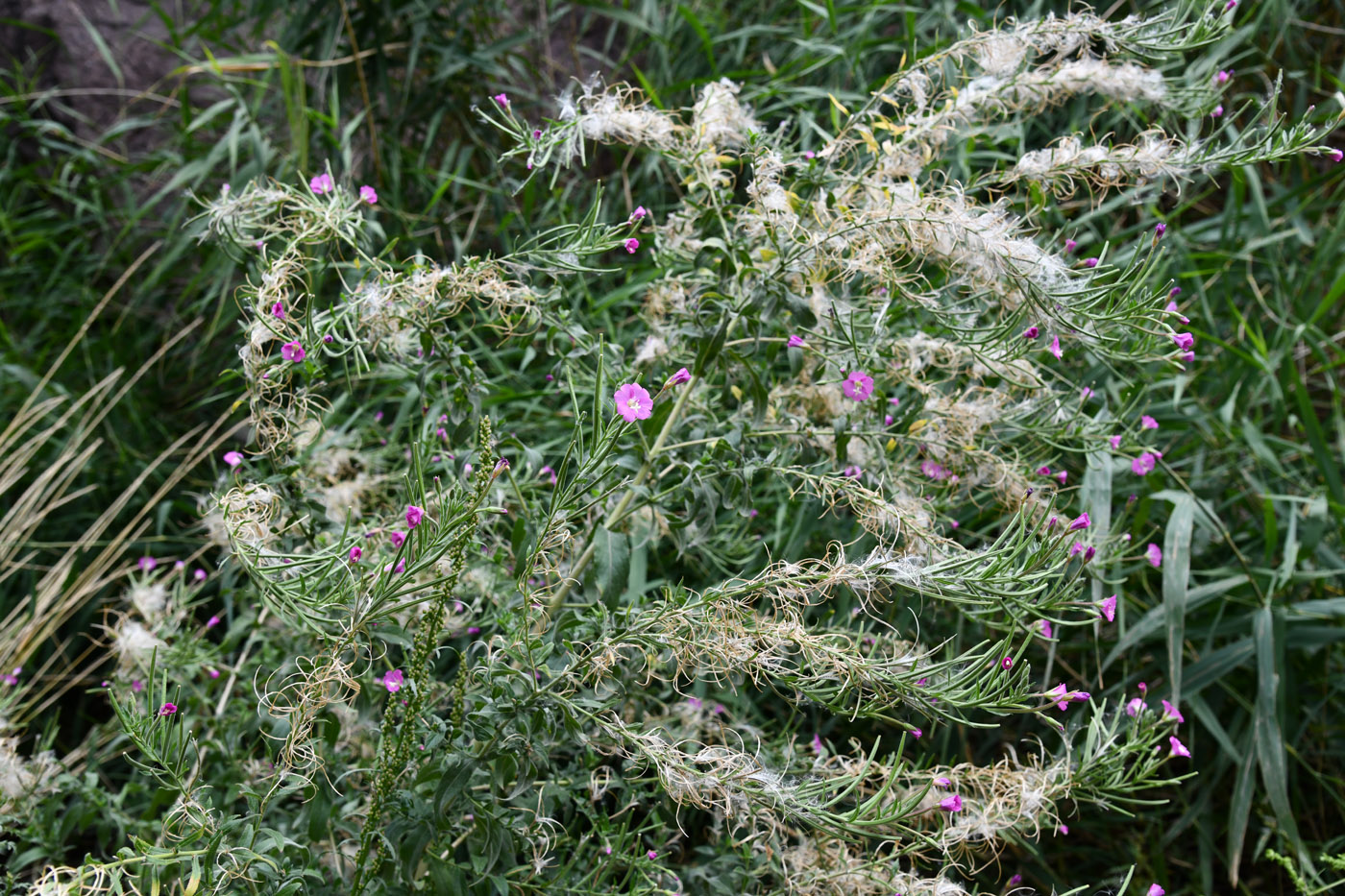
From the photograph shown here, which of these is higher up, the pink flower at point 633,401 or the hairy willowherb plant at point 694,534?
the pink flower at point 633,401

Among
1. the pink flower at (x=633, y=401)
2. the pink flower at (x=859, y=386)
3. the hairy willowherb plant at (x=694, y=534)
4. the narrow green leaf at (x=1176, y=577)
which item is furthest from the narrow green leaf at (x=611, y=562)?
the narrow green leaf at (x=1176, y=577)

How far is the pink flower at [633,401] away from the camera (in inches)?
35.9

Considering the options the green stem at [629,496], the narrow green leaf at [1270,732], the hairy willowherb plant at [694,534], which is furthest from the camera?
the narrow green leaf at [1270,732]

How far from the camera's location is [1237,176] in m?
1.78

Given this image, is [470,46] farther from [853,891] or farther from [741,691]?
[853,891]

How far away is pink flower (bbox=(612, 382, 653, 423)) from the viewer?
2.99 feet

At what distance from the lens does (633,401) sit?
0.92 m

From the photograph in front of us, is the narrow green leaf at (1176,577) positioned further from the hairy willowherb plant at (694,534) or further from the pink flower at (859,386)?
the pink flower at (859,386)

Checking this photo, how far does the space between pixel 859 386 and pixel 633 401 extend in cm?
27

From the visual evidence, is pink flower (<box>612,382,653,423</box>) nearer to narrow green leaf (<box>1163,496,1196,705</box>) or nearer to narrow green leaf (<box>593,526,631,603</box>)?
narrow green leaf (<box>593,526,631,603</box>)

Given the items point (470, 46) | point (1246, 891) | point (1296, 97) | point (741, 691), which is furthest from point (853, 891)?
point (1296, 97)

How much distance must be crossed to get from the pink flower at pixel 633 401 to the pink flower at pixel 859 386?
0.25 m

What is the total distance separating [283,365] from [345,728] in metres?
0.43

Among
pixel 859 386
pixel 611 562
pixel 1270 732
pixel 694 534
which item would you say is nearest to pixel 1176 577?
pixel 1270 732
